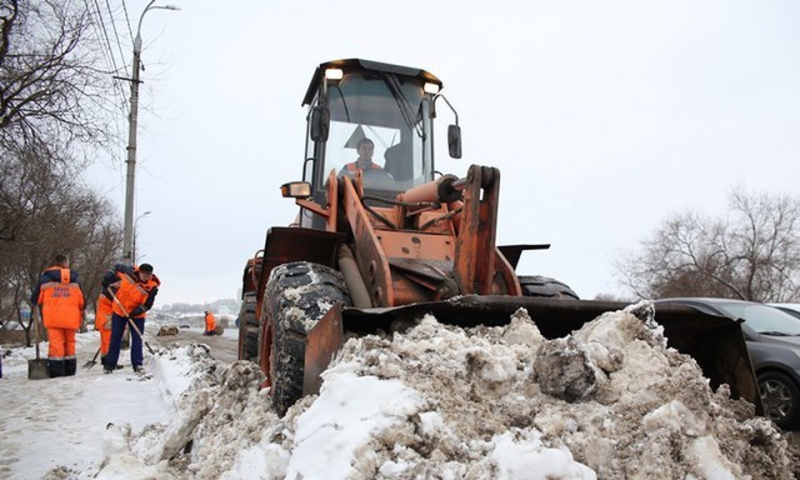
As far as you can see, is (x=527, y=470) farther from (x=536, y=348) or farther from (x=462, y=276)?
(x=462, y=276)

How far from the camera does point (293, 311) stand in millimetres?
3555

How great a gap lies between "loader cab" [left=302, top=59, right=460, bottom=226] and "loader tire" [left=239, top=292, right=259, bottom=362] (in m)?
1.70

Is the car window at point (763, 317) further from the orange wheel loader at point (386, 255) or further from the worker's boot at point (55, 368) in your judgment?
the worker's boot at point (55, 368)

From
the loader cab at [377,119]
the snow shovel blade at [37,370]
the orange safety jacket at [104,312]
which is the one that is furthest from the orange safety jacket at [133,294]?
the loader cab at [377,119]

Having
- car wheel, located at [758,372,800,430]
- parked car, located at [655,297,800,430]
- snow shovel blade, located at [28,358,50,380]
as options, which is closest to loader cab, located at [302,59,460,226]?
parked car, located at [655,297,800,430]

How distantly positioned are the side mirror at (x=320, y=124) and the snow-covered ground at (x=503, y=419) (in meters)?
2.54

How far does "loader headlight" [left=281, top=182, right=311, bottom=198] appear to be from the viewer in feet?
15.6

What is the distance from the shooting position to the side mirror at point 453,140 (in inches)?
227

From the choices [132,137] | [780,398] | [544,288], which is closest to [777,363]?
[780,398]

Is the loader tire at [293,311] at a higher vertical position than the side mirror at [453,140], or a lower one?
lower

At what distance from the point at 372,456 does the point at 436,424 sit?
10.4 inches

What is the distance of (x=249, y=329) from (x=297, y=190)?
87.0 inches

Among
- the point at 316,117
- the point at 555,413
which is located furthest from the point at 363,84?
the point at 555,413

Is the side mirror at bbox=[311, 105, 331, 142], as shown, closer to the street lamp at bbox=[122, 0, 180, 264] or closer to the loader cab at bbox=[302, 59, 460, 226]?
the loader cab at bbox=[302, 59, 460, 226]
